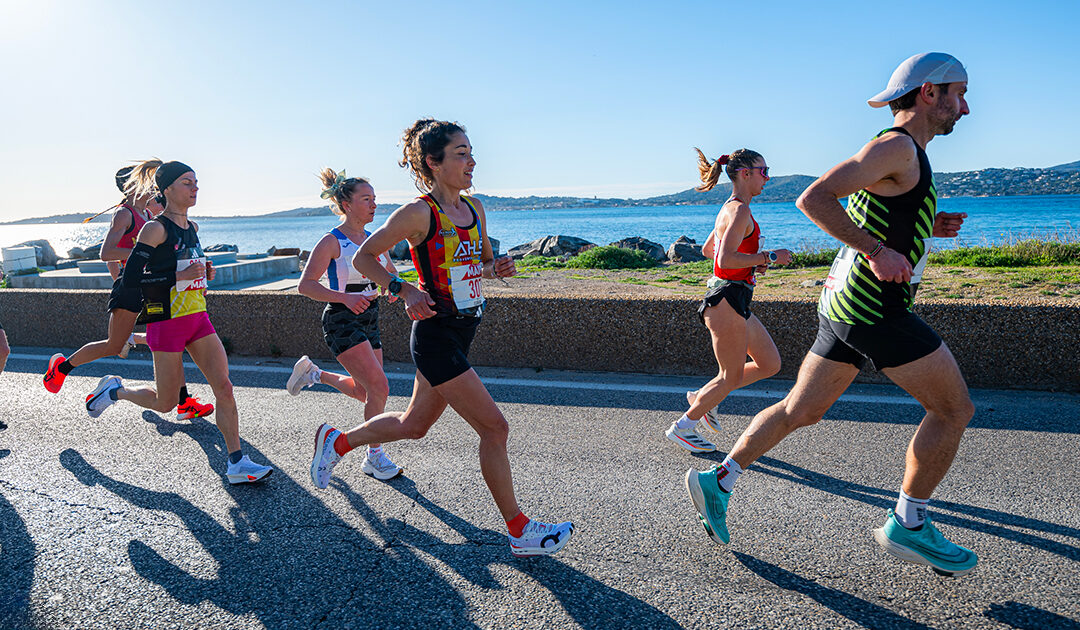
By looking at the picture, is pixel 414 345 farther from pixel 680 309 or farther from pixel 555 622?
pixel 680 309

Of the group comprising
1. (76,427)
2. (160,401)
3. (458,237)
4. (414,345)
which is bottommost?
(76,427)

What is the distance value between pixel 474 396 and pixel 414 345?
1.29ft

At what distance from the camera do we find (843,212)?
108 inches

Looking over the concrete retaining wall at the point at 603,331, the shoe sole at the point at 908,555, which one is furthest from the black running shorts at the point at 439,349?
the concrete retaining wall at the point at 603,331

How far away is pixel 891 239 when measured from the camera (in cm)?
285

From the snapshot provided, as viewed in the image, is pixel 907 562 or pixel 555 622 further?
pixel 907 562

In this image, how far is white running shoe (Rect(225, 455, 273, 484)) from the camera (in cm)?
404

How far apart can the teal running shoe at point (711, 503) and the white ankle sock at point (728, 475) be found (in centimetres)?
2

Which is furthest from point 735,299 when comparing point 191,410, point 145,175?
point 191,410

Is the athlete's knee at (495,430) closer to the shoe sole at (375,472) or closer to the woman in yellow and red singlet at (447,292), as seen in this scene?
the woman in yellow and red singlet at (447,292)

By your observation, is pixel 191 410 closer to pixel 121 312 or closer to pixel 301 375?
pixel 121 312

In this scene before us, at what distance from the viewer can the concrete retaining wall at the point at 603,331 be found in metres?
5.41

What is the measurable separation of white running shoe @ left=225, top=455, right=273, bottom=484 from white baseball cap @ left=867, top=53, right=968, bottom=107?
3740 mm

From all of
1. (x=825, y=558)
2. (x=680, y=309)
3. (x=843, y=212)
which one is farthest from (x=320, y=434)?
(x=680, y=309)
